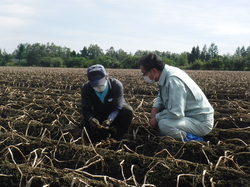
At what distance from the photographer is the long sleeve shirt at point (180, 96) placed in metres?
3.22

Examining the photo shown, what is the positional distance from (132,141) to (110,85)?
958 mm

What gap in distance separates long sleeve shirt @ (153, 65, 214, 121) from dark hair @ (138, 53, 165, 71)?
9 cm

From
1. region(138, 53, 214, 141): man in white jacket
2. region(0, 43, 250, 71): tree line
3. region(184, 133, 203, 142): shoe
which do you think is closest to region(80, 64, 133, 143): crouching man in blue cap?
region(138, 53, 214, 141): man in white jacket

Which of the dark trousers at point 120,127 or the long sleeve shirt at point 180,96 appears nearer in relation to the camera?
the long sleeve shirt at point 180,96

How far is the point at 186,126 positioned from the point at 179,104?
33cm

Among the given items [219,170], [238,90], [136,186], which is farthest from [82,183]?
[238,90]

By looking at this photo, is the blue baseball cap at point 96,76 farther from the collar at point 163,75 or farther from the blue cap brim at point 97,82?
the collar at point 163,75

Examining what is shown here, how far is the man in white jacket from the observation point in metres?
3.23

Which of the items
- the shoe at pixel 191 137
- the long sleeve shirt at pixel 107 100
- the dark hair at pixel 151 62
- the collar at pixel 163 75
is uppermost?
the dark hair at pixel 151 62

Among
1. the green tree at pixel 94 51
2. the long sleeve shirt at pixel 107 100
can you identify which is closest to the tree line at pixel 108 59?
the green tree at pixel 94 51

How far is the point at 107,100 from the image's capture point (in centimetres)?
385

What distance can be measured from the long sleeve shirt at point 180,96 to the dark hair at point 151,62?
93 millimetres

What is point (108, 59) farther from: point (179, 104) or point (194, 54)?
point (179, 104)

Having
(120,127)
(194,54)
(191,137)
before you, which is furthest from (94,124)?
(194,54)
